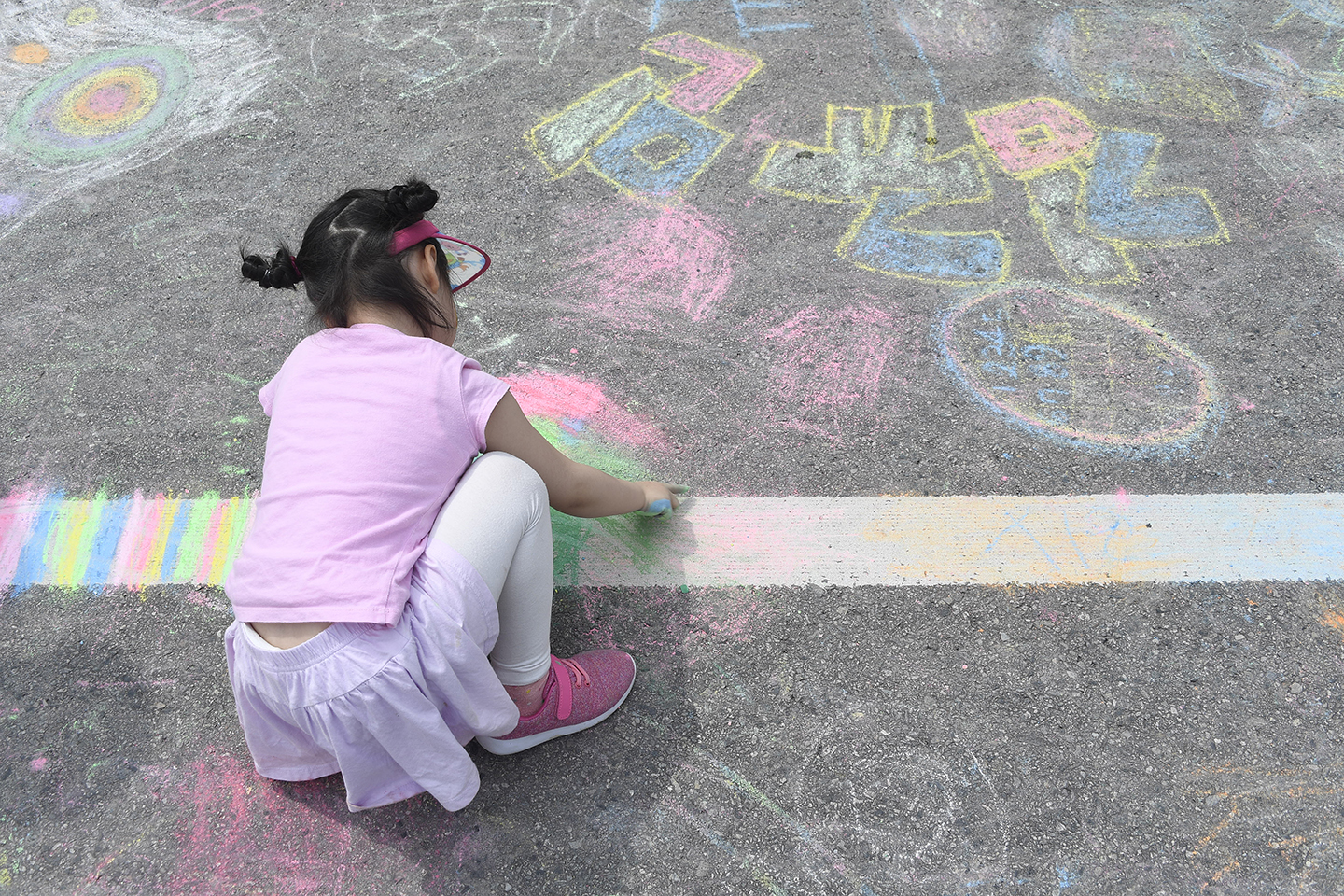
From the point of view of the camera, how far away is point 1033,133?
327 cm

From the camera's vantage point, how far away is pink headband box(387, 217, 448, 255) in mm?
1602

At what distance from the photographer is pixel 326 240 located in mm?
1588

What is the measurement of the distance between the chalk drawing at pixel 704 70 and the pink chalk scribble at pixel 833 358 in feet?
4.10

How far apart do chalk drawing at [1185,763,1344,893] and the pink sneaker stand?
1136mm

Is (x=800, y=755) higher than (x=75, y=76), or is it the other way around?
(x=75, y=76)

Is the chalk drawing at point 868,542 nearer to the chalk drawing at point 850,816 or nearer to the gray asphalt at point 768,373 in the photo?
the gray asphalt at point 768,373

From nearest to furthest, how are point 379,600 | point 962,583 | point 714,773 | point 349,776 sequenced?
1. point 379,600
2. point 349,776
3. point 714,773
4. point 962,583

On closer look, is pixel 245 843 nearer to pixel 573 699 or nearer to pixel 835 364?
pixel 573 699

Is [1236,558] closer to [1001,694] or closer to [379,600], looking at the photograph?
[1001,694]

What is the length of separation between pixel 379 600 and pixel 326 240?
67cm

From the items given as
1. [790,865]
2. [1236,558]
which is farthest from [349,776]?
[1236,558]

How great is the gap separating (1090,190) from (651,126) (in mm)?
1620

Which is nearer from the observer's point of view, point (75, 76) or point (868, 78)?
point (868, 78)

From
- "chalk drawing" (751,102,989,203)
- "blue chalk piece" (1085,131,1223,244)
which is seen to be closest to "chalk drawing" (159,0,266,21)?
"chalk drawing" (751,102,989,203)
